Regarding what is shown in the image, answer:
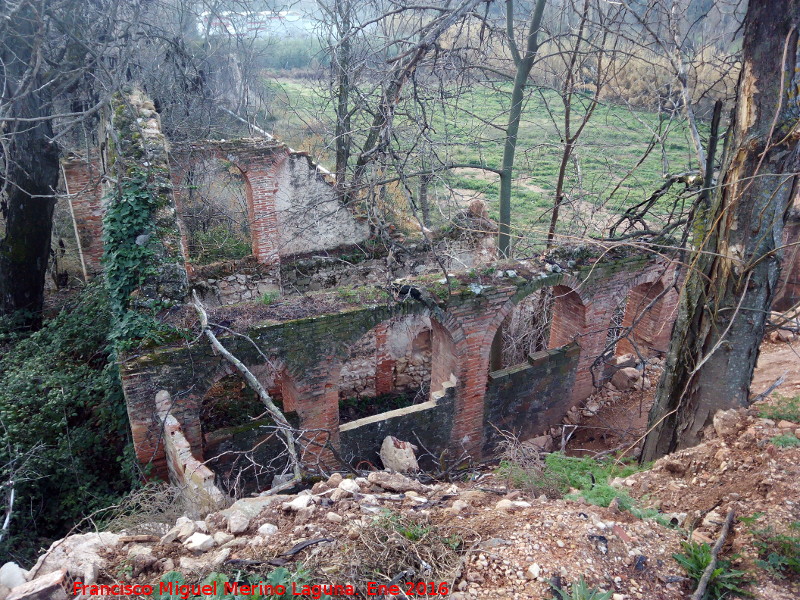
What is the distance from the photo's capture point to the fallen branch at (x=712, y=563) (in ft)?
11.0

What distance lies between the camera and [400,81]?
5586 mm

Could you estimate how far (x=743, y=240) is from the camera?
4797mm

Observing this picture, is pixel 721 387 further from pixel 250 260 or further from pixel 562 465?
pixel 250 260

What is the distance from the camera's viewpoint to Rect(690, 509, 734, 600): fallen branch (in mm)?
3344

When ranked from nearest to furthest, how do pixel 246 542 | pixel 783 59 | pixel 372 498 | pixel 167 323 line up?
1. pixel 246 542
2. pixel 783 59
3. pixel 372 498
4. pixel 167 323

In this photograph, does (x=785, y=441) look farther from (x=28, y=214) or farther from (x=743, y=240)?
(x=28, y=214)

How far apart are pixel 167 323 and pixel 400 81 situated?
3.79m

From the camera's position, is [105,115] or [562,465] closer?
[562,465]

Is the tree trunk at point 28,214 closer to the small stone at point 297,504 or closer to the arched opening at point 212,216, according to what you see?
the arched opening at point 212,216

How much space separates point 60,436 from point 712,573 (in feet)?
25.4

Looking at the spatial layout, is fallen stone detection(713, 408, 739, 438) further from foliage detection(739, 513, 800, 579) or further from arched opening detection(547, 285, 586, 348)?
arched opening detection(547, 285, 586, 348)

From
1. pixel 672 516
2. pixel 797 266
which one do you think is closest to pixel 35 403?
pixel 672 516

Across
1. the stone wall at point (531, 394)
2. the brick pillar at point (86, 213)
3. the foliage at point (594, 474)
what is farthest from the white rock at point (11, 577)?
the brick pillar at point (86, 213)

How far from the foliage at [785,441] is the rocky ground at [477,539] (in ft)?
0.08
